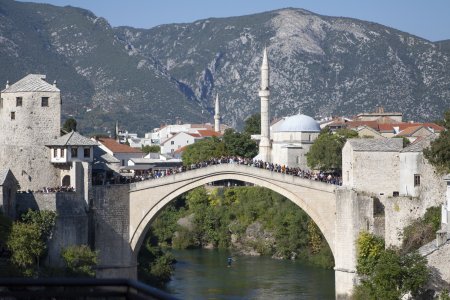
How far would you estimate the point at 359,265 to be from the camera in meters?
41.6

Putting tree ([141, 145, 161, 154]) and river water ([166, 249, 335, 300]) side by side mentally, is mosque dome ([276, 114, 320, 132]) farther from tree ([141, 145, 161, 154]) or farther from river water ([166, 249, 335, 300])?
tree ([141, 145, 161, 154])

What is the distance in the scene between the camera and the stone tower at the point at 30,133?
4522 centimetres

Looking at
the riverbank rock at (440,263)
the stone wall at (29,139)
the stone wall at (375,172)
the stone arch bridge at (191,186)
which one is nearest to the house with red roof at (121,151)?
the stone arch bridge at (191,186)

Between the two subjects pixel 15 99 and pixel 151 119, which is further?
pixel 151 119

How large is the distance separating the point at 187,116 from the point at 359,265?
507ft

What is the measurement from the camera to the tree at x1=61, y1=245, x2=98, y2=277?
132 ft

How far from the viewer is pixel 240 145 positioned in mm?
87688

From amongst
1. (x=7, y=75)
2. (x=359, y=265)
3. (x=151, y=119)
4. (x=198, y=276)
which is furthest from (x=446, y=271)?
(x=151, y=119)

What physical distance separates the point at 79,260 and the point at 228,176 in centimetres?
1006

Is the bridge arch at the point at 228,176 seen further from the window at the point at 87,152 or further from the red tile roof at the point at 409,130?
the red tile roof at the point at 409,130

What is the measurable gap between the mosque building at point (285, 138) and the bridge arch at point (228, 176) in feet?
68.8

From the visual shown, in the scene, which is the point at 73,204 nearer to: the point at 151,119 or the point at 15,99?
the point at 15,99

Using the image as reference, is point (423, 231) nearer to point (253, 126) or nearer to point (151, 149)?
point (253, 126)

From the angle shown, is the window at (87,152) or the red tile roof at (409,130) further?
the red tile roof at (409,130)
